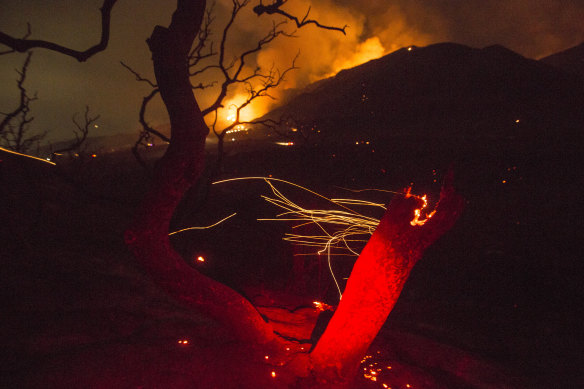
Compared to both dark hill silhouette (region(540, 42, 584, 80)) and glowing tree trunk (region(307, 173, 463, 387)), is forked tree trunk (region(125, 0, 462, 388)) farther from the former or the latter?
dark hill silhouette (region(540, 42, 584, 80))

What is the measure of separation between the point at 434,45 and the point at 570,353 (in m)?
102

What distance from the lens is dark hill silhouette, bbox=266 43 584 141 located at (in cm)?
4186

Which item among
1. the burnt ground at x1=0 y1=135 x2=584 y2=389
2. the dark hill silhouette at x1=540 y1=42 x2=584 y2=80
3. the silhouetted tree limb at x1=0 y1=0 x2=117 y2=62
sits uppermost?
the dark hill silhouette at x1=540 y1=42 x2=584 y2=80

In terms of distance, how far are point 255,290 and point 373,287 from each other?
508cm

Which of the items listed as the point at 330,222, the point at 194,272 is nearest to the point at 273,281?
the point at 330,222

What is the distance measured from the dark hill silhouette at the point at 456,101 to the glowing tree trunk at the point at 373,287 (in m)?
36.3

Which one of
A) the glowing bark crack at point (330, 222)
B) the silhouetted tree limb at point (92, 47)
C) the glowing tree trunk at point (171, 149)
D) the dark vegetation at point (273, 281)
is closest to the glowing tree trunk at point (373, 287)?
the glowing bark crack at point (330, 222)

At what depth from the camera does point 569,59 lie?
93.7 metres

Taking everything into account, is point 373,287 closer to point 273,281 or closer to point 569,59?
point 273,281

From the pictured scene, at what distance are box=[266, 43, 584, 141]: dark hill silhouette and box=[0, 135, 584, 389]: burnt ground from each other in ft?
73.2

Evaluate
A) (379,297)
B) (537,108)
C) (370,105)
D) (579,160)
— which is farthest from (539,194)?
(370,105)

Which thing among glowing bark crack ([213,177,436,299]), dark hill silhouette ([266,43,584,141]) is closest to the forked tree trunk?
glowing bark crack ([213,177,436,299])

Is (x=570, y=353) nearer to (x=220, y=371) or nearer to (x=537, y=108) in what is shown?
(x=220, y=371)

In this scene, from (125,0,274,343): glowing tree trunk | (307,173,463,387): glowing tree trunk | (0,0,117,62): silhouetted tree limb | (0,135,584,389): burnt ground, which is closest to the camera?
(0,0,117,62): silhouetted tree limb
